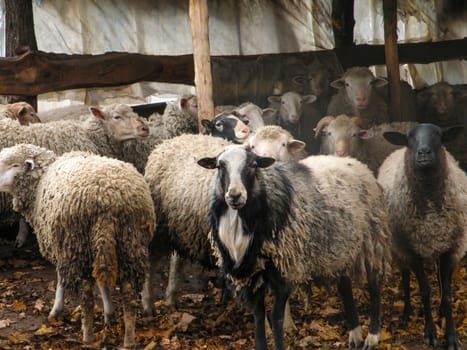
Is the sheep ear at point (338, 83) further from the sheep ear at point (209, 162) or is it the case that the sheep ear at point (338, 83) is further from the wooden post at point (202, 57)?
the sheep ear at point (209, 162)

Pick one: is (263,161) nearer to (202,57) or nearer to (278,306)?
(278,306)

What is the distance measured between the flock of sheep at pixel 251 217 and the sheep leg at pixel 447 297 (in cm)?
1

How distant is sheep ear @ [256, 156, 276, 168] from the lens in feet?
20.5

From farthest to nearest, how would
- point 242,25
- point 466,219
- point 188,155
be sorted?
point 242,25, point 188,155, point 466,219

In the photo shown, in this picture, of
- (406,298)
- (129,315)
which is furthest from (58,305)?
(406,298)

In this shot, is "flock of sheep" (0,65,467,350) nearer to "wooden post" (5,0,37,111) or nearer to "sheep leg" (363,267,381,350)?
"sheep leg" (363,267,381,350)

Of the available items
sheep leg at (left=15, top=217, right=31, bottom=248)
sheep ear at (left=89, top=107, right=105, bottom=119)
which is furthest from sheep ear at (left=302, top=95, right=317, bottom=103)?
sheep leg at (left=15, top=217, right=31, bottom=248)

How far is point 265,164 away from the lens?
20.6 feet

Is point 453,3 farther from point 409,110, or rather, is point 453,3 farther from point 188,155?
point 188,155

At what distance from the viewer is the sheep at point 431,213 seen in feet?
23.5

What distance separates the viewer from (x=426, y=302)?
23.9 ft

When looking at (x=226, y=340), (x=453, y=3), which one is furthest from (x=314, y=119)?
(x=226, y=340)

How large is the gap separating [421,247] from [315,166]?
4.18 ft

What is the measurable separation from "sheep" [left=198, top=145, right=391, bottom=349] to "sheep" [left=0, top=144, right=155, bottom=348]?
31.3 inches
